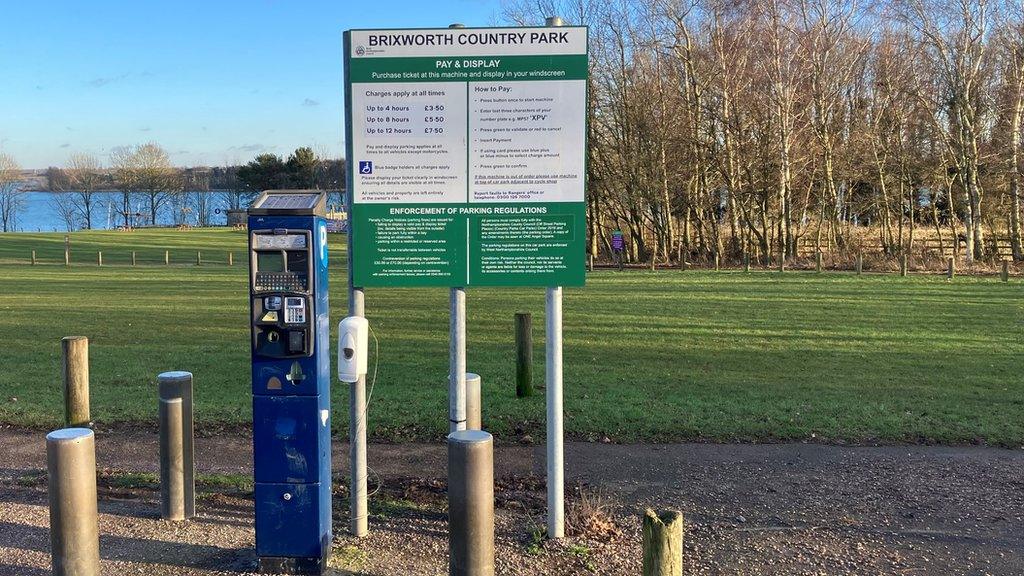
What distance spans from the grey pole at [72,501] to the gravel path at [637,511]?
0.38 meters

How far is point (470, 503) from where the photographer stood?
11.8 ft

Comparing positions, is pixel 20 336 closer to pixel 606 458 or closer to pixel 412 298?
pixel 412 298

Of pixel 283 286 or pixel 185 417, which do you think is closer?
pixel 283 286

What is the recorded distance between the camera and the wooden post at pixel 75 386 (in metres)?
6.27

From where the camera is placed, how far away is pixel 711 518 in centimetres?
488

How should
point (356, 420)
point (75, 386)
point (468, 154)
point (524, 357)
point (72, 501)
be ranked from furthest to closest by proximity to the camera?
1. point (524, 357)
2. point (75, 386)
3. point (356, 420)
4. point (468, 154)
5. point (72, 501)

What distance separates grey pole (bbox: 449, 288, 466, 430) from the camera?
448 cm

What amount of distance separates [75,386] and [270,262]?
3.43m

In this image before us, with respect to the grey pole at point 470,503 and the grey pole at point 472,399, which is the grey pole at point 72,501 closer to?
the grey pole at point 470,503

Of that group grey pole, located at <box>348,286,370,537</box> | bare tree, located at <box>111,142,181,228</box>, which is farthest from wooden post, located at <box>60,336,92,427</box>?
bare tree, located at <box>111,142,181,228</box>

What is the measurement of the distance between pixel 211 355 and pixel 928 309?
45.2 ft

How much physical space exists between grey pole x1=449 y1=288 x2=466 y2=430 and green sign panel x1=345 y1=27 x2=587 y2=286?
17 centimetres

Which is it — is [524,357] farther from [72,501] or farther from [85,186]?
[85,186]

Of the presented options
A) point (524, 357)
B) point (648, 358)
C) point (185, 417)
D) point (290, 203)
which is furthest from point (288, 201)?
point (648, 358)
